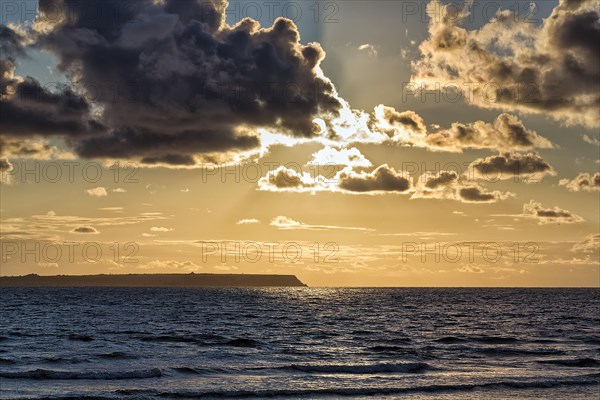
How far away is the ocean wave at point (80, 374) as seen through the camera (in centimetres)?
3897

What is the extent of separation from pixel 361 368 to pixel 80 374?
59.2 ft

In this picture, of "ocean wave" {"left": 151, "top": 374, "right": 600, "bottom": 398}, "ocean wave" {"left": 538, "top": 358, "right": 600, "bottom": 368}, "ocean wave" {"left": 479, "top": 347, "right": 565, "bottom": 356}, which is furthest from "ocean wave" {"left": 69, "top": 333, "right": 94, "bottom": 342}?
"ocean wave" {"left": 538, "top": 358, "right": 600, "bottom": 368}

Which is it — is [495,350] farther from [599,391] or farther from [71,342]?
[71,342]

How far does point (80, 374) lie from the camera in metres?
40.7

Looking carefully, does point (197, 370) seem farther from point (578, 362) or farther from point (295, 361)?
point (578, 362)

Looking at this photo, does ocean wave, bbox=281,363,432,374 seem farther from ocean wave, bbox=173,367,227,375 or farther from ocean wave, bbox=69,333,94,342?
ocean wave, bbox=69,333,94,342

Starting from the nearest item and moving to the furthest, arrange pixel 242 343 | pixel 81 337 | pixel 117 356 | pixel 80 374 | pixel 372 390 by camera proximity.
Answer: pixel 372 390, pixel 80 374, pixel 117 356, pixel 242 343, pixel 81 337

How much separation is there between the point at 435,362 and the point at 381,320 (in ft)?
161

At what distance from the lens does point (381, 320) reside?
9694 centimetres

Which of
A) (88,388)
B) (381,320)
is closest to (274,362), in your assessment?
(88,388)

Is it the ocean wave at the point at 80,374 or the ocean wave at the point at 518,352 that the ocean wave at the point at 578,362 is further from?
the ocean wave at the point at 80,374

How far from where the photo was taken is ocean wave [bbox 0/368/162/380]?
39.0 meters

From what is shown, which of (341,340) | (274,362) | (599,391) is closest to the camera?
(599,391)

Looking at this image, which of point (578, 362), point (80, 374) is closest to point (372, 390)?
point (80, 374)
